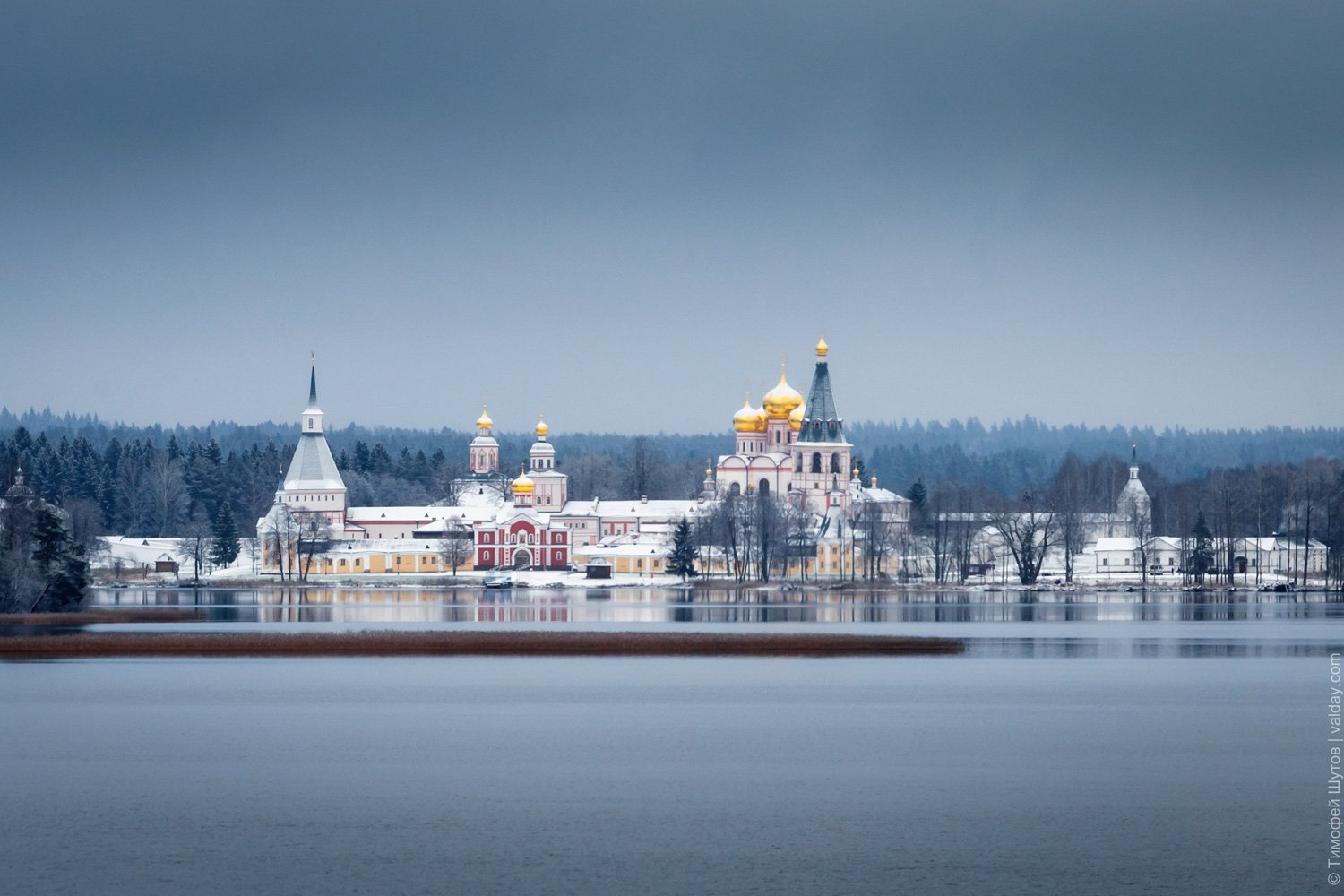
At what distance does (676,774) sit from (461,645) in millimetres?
19487

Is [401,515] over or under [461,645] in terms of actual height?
over

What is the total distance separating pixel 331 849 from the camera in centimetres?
1948

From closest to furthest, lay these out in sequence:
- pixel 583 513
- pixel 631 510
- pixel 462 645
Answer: pixel 462 645
pixel 583 513
pixel 631 510

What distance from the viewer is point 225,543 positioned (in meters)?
94.1

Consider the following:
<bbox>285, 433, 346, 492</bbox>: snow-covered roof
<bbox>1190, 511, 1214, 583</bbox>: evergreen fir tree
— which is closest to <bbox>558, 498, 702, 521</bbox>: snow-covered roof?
<bbox>285, 433, 346, 492</bbox>: snow-covered roof

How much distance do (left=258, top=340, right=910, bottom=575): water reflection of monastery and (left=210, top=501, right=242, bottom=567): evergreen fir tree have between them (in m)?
1.77

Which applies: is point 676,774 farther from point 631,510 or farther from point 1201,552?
point 631,510

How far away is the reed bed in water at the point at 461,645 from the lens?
42.2 m

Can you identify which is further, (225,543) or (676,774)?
(225,543)

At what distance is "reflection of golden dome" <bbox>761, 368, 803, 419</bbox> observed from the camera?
328 ft

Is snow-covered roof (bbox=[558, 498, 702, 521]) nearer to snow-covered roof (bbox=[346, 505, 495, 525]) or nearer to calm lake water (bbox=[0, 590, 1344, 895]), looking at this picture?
snow-covered roof (bbox=[346, 505, 495, 525])

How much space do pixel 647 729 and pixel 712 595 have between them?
45.3 meters

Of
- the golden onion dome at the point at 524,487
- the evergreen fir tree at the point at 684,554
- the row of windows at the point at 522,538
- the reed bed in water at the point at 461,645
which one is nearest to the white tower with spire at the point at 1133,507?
the evergreen fir tree at the point at 684,554

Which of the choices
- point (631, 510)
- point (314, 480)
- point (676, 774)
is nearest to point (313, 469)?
point (314, 480)
